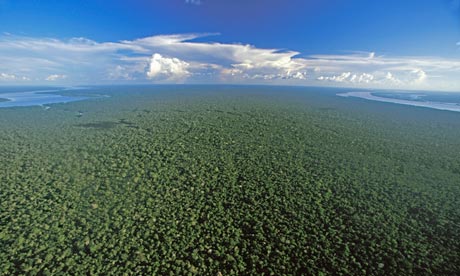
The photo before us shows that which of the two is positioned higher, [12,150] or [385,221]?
[12,150]

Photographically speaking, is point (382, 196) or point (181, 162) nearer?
point (382, 196)

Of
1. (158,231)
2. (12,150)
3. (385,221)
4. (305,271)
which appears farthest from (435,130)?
(12,150)

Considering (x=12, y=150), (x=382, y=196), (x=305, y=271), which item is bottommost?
(x=305, y=271)

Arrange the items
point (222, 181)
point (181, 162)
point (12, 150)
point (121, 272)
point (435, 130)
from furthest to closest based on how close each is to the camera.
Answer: point (435, 130) → point (12, 150) → point (181, 162) → point (222, 181) → point (121, 272)

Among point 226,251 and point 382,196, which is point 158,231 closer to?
point 226,251

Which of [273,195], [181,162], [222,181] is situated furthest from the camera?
[181,162]

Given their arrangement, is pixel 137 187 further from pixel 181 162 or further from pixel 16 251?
pixel 16 251

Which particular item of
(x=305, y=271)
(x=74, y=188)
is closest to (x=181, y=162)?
(x=74, y=188)
